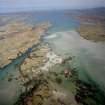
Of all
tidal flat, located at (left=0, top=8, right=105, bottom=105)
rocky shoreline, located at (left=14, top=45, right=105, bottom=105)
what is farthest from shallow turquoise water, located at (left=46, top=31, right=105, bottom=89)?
rocky shoreline, located at (left=14, top=45, right=105, bottom=105)

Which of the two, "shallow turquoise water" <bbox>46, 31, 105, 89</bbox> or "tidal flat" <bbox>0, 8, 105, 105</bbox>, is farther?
"shallow turquoise water" <bbox>46, 31, 105, 89</bbox>

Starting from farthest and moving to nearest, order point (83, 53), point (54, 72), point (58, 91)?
point (83, 53), point (54, 72), point (58, 91)

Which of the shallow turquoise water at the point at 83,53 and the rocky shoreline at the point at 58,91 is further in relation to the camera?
the shallow turquoise water at the point at 83,53

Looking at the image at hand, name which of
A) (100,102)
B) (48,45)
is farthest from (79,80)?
(48,45)

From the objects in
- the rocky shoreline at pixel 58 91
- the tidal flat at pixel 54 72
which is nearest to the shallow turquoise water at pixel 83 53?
the tidal flat at pixel 54 72

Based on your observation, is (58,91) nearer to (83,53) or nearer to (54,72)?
(54,72)

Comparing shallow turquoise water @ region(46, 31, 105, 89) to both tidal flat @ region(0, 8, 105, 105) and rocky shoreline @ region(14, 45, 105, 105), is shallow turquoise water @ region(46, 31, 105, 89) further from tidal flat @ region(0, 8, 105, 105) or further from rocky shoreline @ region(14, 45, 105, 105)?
rocky shoreline @ region(14, 45, 105, 105)

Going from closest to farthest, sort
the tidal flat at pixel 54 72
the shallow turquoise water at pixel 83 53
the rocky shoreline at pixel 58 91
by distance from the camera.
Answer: the rocky shoreline at pixel 58 91
the tidal flat at pixel 54 72
the shallow turquoise water at pixel 83 53

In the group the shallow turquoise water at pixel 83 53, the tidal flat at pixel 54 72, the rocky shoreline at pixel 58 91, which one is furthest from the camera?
the shallow turquoise water at pixel 83 53

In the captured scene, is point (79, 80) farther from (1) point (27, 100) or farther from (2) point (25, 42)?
(2) point (25, 42)

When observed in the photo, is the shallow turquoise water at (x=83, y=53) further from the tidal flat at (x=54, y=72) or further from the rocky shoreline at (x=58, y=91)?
the rocky shoreline at (x=58, y=91)

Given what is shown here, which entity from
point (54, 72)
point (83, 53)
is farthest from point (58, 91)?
point (83, 53)
